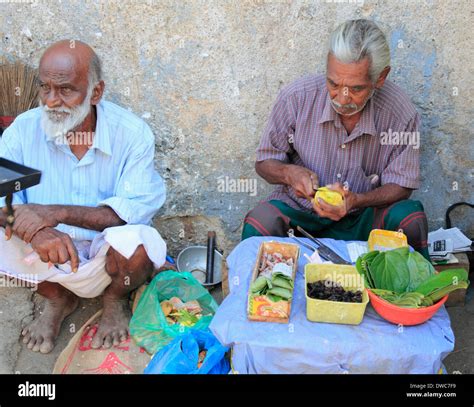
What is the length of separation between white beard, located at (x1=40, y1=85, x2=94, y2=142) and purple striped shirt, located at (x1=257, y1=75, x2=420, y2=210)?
3.14ft

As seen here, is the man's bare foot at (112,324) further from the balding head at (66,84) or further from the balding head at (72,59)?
the balding head at (72,59)

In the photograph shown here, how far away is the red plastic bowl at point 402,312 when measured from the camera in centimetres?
239

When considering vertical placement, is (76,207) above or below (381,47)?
below

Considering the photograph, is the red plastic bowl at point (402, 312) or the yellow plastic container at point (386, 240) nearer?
the red plastic bowl at point (402, 312)

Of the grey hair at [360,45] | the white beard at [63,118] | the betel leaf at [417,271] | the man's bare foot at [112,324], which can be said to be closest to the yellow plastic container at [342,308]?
the betel leaf at [417,271]

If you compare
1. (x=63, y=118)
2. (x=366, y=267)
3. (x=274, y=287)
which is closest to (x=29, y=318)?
(x=63, y=118)

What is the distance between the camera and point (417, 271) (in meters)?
2.56

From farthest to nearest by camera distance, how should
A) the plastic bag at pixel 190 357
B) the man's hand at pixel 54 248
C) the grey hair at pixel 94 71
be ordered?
the grey hair at pixel 94 71, the man's hand at pixel 54 248, the plastic bag at pixel 190 357

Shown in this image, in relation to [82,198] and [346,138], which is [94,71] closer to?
[82,198]

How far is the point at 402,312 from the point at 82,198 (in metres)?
1.75

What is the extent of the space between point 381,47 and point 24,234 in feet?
6.32

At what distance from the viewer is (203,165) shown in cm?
387
